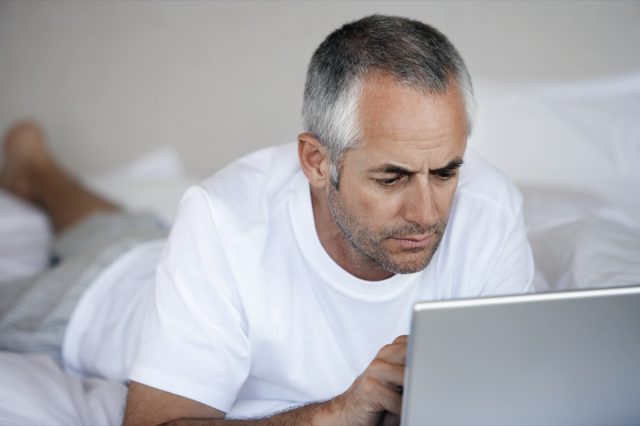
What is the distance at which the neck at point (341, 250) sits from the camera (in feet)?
3.88

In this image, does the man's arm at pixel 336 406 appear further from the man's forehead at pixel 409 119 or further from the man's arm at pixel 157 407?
the man's forehead at pixel 409 119

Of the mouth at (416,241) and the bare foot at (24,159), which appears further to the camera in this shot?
the bare foot at (24,159)

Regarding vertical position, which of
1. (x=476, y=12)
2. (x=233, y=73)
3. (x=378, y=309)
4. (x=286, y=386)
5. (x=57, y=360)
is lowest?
(x=57, y=360)

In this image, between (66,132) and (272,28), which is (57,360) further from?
(66,132)

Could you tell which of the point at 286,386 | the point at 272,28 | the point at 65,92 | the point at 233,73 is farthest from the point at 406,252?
the point at 65,92

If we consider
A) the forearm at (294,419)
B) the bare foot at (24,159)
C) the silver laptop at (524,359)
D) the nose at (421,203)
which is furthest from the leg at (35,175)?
the silver laptop at (524,359)

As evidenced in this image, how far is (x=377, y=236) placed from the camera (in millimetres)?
1088

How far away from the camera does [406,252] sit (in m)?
1.06

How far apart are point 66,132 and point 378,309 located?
1546 millimetres

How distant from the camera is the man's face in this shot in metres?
1.00

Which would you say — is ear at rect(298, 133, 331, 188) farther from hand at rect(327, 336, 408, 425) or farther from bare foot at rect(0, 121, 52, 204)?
bare foot at rect(0, 121, 52, 204)

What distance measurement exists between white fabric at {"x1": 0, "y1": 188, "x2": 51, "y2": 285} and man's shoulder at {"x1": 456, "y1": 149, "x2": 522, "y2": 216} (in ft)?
3.42

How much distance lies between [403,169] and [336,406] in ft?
1.01

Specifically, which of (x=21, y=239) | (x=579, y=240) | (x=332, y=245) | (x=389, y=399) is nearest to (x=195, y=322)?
(x=332, y=245)
